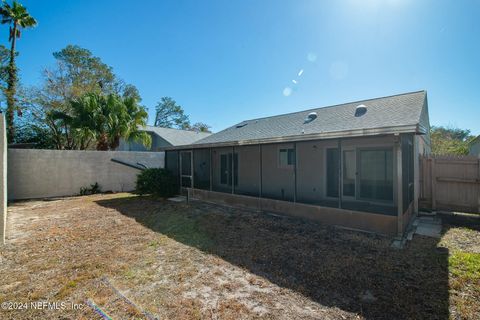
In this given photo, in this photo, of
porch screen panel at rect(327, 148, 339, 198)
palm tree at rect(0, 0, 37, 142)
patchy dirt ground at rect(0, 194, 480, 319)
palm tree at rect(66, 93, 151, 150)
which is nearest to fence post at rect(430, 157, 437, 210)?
patchy dirt ground at rect(0, 194, 480, 319)

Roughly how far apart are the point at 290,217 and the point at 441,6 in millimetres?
8076

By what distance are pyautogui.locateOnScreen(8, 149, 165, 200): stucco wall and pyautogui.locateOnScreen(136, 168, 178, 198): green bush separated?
2.89 metres

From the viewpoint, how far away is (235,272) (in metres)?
3.62

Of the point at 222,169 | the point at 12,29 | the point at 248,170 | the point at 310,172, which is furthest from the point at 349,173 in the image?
the point at 12,29

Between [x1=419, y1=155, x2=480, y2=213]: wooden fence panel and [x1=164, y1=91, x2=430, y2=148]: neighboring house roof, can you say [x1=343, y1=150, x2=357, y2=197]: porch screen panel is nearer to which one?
[x1=164, y1=91, x2=430, y2=148]: neighboring house roof

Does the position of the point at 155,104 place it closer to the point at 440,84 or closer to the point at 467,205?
the point at 440,84

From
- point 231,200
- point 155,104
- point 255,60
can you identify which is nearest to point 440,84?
point 255,60

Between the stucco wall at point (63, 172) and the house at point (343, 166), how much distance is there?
4.75 meters

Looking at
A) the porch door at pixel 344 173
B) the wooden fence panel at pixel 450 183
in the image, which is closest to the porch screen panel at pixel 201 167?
the porch door at pixel 344 173

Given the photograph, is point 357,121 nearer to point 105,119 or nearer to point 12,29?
point 105,119

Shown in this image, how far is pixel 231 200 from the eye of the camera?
860 cm

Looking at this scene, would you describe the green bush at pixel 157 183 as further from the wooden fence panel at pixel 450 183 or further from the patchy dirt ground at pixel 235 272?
the wooden fence panel at pixel 450 183

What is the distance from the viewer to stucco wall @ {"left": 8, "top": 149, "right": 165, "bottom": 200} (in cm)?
1023

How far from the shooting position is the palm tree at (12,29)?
14797 millimetres
